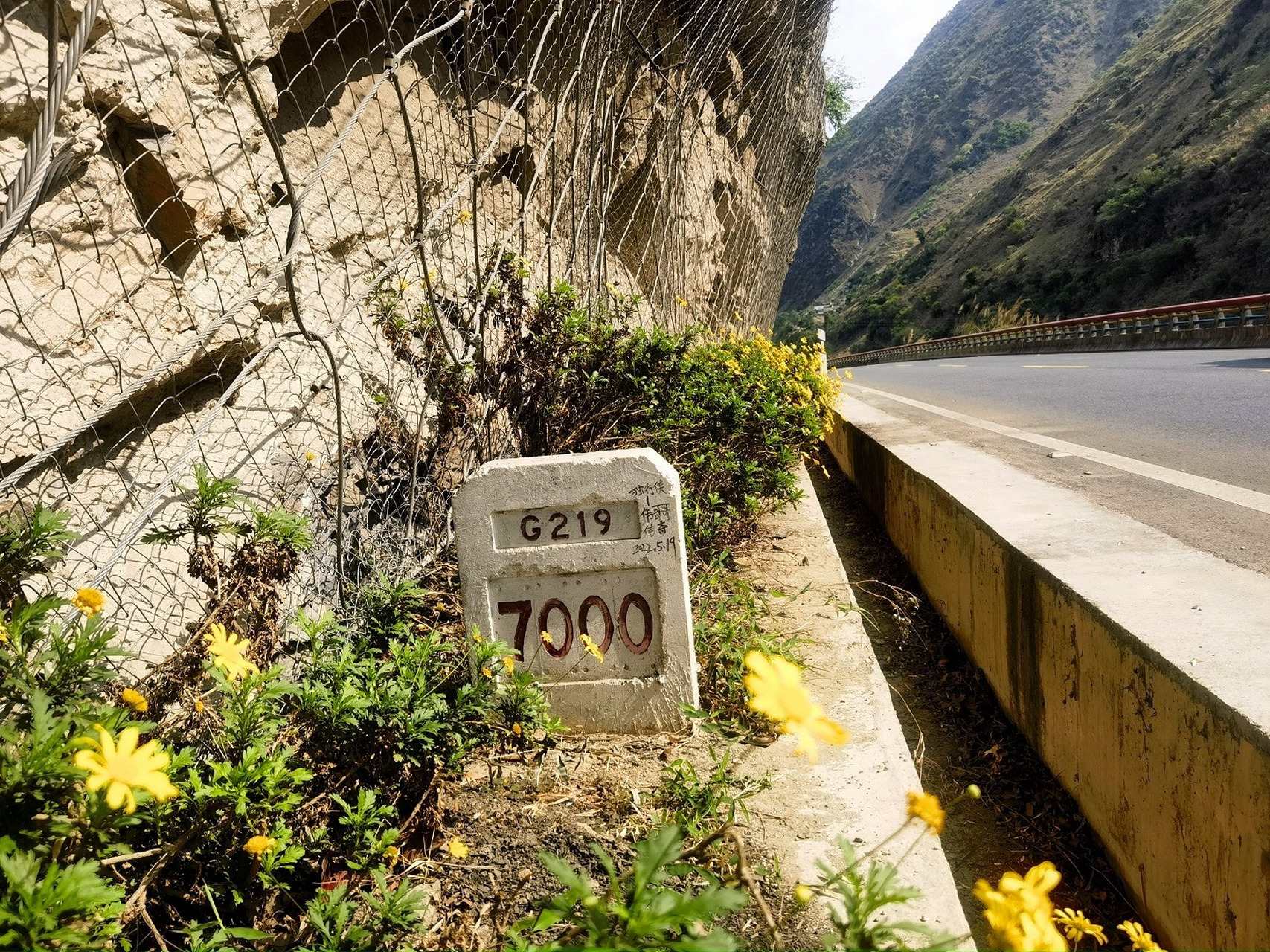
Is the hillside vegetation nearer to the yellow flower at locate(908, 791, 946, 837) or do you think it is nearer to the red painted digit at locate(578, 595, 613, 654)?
the red painted digit at locate(578, 595, 613, 654)

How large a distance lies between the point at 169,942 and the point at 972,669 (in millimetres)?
2807

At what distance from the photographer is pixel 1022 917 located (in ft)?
2.60

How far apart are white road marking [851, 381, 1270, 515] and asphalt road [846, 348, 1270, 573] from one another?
0.03 metres

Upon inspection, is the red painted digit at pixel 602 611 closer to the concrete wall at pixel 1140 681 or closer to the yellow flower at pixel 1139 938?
the concrete wall at pixel 1140 681

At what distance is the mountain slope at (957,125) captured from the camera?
79.4 metres

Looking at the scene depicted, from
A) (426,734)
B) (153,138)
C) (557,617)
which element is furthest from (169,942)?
(153,138)

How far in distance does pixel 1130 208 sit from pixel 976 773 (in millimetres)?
36293

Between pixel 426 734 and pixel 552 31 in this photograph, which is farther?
pixel 552 31

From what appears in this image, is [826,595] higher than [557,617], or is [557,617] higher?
[557,617]

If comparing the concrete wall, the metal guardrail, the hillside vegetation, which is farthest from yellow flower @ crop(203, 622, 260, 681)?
the hillside vegetation

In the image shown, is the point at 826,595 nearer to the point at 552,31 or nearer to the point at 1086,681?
the point at 1086,681

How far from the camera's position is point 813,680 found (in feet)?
9.04

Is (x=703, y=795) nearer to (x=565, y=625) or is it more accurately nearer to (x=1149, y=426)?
(x=565, y=625)

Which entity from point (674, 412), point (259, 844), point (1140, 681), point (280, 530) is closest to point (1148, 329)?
point (674, 412)
